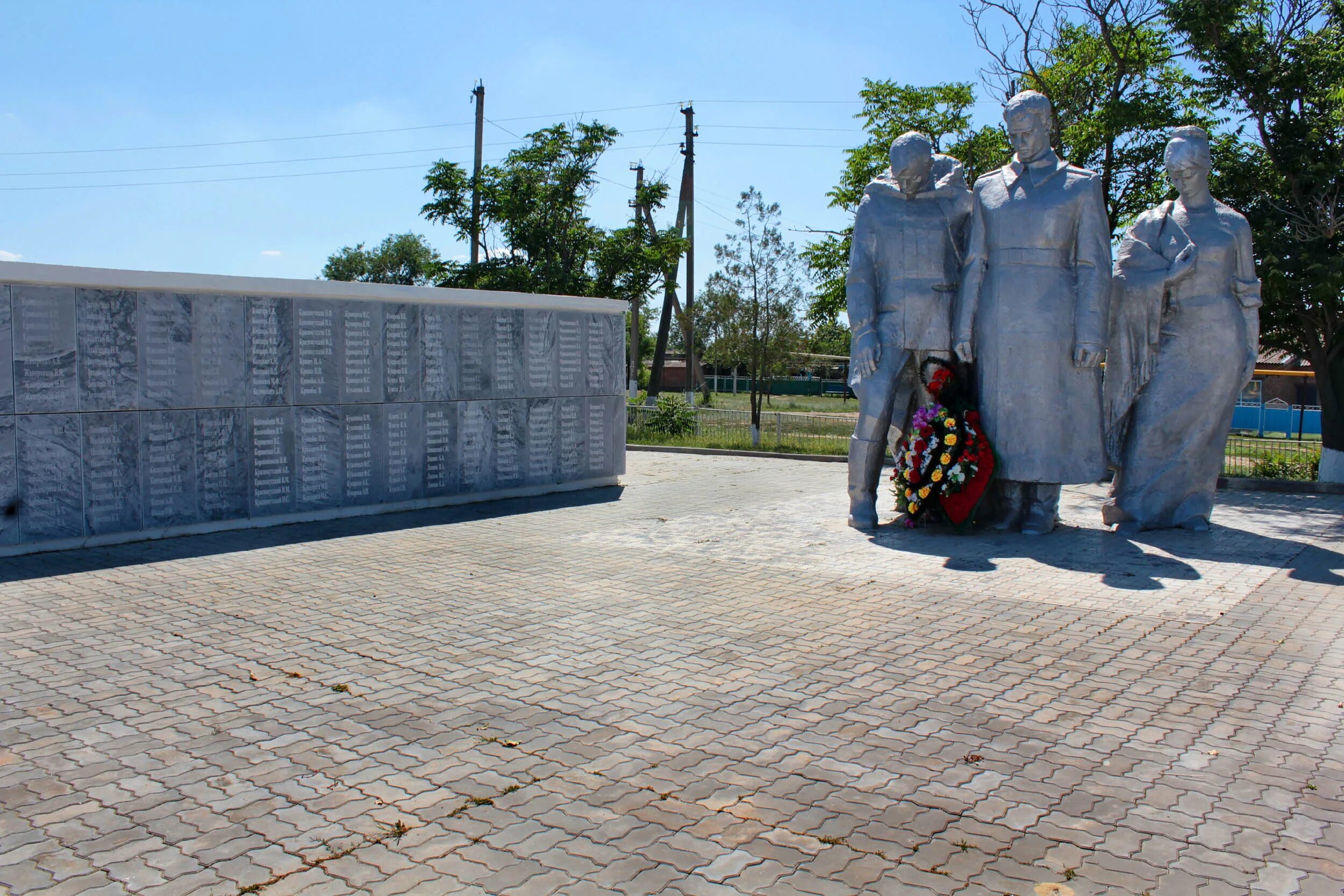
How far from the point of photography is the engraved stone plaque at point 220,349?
8.51 metres

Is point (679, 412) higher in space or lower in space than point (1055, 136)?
lower

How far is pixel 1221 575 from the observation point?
23.5 feet

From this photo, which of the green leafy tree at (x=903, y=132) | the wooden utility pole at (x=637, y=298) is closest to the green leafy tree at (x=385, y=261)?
the wooden utility pole at (x=637, y=298)

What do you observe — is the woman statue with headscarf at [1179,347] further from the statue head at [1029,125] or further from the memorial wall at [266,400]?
the memorial wall at [266,400]

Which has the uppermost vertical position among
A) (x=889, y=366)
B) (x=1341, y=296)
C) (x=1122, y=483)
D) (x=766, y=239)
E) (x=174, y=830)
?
(x=766, y=239)

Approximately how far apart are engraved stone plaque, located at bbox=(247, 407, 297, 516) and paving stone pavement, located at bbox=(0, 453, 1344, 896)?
1.30m

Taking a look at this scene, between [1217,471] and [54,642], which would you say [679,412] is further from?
[54,642]

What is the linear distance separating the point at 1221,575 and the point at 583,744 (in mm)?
5248

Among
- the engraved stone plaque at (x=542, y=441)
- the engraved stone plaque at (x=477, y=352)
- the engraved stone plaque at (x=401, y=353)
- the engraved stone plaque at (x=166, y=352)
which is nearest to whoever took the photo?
the engraved stone plaque at (x=166, y=352)

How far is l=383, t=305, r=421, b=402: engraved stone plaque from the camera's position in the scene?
9.85 m

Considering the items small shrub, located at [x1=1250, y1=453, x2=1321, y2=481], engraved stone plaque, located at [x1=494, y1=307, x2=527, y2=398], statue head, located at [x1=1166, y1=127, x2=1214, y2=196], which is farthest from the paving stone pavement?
small shrub, located at [x1=1250, y1=453, x2=1321, y2=481]

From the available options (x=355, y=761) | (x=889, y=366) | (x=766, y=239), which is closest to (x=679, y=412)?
(x=766, y=239)

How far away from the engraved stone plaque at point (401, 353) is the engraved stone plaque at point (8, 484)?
10.2 feet

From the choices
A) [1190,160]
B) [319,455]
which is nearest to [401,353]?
[319,455]
